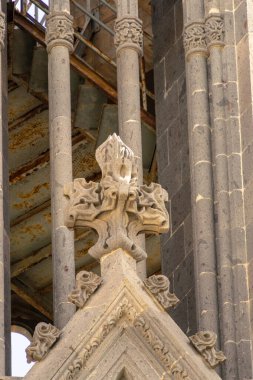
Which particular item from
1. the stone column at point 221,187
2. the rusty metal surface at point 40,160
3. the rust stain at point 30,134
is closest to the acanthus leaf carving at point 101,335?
the stone column at point 221,187

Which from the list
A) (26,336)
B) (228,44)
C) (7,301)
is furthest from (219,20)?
(26,336)

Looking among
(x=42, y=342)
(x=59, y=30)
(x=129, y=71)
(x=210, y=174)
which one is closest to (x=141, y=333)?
(x=42, y=342)

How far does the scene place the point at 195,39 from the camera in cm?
2812

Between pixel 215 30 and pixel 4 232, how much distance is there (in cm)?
222

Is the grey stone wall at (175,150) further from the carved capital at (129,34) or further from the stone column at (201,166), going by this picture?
the carved capital at (129,34)

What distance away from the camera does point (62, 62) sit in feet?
91.9

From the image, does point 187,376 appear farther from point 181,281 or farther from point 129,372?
point 181,281

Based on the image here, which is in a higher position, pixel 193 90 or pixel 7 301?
pixel 193 90

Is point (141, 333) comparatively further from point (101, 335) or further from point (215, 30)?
point (215, 30)

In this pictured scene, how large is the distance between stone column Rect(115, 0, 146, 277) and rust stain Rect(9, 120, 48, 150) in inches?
116

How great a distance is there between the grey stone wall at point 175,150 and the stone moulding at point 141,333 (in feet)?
6.56

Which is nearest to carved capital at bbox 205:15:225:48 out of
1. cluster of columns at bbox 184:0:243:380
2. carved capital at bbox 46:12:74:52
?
cluster of columns at bbox 184:0:243:380

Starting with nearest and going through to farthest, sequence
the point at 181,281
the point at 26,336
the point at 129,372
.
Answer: the point at 129,372 → the point at 181,281 → the point at 26,336

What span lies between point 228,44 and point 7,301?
8.40ft
